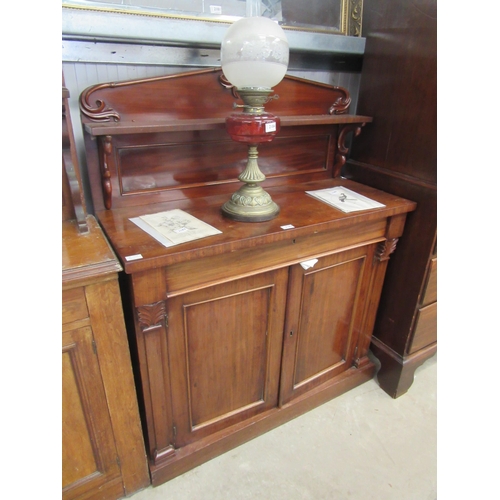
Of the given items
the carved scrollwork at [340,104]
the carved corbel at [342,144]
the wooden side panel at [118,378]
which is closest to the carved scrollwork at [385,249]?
the carved corbel at [342,144]

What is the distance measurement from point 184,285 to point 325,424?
1004mm

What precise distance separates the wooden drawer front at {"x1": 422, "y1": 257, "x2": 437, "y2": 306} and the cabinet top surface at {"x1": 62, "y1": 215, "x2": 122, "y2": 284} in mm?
1173

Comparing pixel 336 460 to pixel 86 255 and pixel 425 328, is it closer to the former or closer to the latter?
pixel 425 328

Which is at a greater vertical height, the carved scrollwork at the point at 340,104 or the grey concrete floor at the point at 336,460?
the carved scrollwork at the point at 340,104

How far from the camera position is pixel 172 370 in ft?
3.81

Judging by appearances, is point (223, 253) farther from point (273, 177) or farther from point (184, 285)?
point (273, 177)

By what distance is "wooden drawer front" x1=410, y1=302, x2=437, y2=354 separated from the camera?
1538mm

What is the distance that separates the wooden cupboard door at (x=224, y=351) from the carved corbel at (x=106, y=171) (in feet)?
1.39

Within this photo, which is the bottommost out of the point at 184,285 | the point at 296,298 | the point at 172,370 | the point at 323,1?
the point at 172,370

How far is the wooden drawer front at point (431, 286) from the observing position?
1431 mm

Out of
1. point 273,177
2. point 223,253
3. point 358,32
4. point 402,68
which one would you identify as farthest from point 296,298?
point 358,32

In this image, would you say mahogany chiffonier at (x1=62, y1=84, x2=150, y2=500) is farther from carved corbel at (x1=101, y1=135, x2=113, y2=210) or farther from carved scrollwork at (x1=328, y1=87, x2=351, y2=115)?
carved scrollwork at (x1=328, y1=87, x2=351, y2=115)

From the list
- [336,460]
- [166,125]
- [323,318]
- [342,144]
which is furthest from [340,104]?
[336,460]

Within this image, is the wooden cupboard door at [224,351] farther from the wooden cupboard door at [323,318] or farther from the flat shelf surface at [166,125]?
the flat shelf surface at [166,125]
